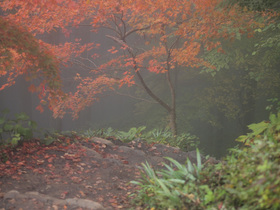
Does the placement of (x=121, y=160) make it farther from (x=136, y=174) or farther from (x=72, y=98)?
(x=72, y=98)

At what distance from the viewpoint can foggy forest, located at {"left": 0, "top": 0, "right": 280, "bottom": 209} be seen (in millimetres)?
3469

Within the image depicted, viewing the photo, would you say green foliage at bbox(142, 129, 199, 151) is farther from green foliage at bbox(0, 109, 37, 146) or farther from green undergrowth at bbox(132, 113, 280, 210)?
green undergrowth at bbox(132, 113, 280, 210)

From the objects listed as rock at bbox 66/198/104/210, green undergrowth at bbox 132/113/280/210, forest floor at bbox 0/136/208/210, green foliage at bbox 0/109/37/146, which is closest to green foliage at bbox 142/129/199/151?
forest floor at bbox 0/136/208/210

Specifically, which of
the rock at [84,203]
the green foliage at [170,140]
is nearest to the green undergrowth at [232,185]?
the rock at [84,203]

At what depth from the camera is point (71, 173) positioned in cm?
540

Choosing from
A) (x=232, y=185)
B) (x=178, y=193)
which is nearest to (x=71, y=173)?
(x=178, y=193)

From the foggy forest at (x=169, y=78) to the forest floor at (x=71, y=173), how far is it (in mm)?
122

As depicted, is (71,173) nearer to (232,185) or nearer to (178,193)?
(178,193)

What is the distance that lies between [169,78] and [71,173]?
6.17 metres

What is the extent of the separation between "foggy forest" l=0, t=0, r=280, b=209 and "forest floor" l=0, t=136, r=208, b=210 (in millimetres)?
122

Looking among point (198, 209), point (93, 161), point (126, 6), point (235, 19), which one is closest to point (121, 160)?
point (93, 161)

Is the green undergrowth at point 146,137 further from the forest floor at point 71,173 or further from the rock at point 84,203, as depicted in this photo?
the rock at point 84,203

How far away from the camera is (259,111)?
15.5 m

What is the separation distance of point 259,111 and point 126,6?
34.9 ft
